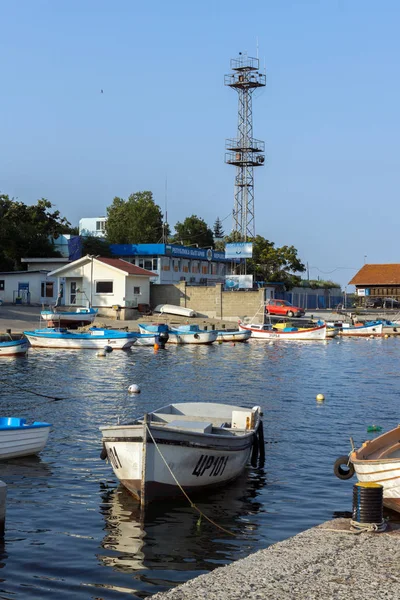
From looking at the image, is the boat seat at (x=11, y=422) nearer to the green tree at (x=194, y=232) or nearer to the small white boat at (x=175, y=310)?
the small white boat at (x=175, y=310)

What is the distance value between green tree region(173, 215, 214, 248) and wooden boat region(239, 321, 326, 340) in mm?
52102

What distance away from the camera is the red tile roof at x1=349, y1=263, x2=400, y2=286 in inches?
4232

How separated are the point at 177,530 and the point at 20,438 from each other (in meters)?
6.13

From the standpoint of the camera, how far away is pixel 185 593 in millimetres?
9234

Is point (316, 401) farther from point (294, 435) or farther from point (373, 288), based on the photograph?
point (373, 288)

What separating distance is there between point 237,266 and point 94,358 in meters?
50.7

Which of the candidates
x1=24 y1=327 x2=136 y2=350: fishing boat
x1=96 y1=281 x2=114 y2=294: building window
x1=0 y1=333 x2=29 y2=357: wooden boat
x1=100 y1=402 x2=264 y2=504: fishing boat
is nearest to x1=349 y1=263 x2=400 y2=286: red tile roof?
x1=96 y1=281 x2=114 y2=294: building window

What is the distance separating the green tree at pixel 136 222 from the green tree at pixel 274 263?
1566 centimetres

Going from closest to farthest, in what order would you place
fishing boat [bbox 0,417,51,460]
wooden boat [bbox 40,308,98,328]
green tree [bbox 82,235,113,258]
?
fishing boat [bbox 0,417,51,460], wooden boat [bbox 40,308,98,328], green tree [bbox 82,235,113,258]

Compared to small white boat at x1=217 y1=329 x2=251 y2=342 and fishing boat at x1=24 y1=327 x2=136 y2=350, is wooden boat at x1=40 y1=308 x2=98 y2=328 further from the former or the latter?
small white boat at x1=217 y1=329 x2=251 y2=342

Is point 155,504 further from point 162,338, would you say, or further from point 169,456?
point 162,338

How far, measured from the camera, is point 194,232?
397 ft

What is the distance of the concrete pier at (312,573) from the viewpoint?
9.07m

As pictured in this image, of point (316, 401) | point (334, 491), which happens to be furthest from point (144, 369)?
point (334, 491)
